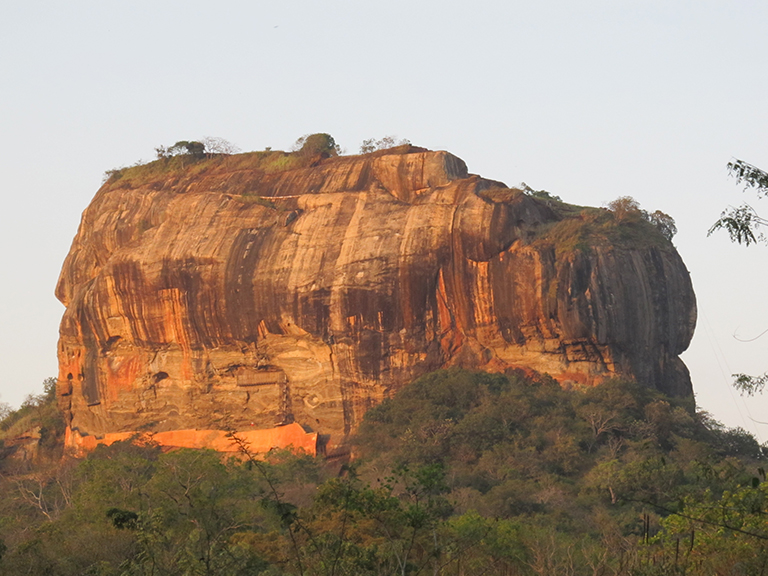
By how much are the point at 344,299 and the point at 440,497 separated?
1643cm

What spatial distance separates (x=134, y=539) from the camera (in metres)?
18.2

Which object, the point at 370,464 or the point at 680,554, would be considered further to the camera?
the point at 370,464

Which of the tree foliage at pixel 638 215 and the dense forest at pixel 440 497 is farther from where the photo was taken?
the tree foliage at pixel 638 215

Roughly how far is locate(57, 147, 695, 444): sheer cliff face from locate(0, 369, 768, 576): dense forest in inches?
51.2

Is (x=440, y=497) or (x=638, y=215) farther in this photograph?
(x=638, y=215)

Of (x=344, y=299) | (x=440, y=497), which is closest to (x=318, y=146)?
(x=344, y=299)

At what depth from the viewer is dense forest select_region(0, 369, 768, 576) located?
15.4 m

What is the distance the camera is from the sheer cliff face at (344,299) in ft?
110

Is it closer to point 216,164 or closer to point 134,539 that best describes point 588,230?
point 216,164

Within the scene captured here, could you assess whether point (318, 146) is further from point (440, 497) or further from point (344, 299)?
point (440, 497)

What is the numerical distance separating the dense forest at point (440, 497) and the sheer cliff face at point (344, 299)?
1.30m

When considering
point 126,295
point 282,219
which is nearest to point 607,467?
point 282,219

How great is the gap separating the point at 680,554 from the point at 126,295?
2511cm

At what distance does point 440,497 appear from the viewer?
59.3ft
